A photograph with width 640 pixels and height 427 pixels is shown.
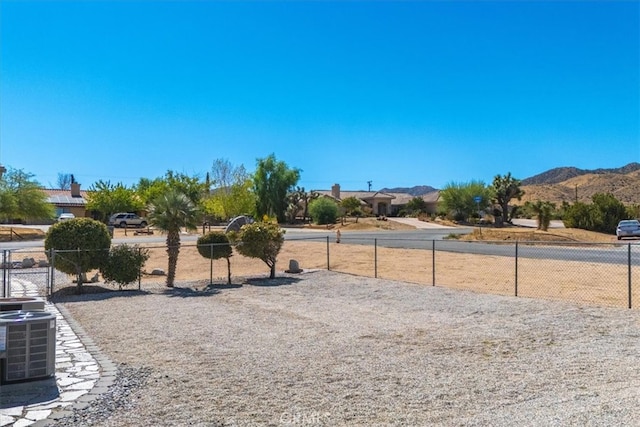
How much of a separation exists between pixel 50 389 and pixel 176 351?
8.25ft

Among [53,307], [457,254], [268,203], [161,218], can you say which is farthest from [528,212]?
[53,307]

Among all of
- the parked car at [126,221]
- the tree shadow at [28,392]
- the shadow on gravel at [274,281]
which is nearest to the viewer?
the tree shadow at [28,392]

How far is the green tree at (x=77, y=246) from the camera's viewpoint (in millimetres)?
17516

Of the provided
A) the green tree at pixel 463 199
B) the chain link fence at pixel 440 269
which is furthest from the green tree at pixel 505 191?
the chain link fence at pixel 440 269

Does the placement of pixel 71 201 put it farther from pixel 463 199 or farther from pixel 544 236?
pixel 544 236

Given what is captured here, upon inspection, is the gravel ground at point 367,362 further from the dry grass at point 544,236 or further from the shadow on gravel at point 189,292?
the dry grass at point 544,236

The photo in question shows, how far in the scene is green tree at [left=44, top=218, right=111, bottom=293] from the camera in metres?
17.5

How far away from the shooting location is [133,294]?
56.7ft

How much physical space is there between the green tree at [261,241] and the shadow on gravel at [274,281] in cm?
54

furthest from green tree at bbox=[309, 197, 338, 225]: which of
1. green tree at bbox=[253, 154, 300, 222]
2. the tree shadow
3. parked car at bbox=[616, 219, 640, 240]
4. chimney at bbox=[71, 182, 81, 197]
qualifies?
the tree shadow

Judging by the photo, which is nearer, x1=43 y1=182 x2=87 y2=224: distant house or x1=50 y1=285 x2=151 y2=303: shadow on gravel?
x1=50 y1=285 x2=151 y2=303: shadow on gravel

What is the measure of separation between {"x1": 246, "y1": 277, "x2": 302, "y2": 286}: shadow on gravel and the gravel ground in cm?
456

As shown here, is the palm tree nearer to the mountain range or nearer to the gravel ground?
the gravel ground

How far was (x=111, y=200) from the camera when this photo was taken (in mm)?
68312
